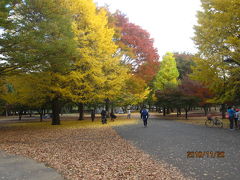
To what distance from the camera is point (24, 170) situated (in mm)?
5945

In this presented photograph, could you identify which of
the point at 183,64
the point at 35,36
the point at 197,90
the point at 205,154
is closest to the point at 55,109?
the point at 35,36

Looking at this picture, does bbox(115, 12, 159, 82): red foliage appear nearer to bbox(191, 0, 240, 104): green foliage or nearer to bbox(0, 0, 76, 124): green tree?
bbox(191, 0, 240, 104): green foliage

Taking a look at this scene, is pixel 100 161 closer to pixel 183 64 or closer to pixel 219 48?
pixel 219 48

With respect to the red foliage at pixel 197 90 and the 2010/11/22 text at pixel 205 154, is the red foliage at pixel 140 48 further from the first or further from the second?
the 2010/11/22 text at pixel 205 154

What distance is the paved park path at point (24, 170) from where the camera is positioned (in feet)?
17.6

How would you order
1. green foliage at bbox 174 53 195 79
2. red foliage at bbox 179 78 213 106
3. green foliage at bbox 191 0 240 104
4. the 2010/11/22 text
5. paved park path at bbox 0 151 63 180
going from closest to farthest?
paved park path at bbox 0 151 63 180 < the 2010/11/22 text < green foliage at bbox 191 0 240 104 < red foliage at bbox 179 78 213 106 < green foliage at bbox 174 53 195 79

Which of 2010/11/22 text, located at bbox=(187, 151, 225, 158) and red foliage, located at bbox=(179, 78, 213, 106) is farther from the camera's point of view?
red foliage, located at bbox=(179, 78, 213, 106)

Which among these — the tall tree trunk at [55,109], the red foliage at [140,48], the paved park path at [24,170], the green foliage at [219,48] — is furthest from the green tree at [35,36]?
the red foliage at [140,48]

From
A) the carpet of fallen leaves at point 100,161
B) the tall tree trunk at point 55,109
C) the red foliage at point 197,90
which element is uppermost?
the red foliage at point 197,90

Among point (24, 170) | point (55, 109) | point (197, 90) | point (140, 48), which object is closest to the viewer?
point (24, 170)

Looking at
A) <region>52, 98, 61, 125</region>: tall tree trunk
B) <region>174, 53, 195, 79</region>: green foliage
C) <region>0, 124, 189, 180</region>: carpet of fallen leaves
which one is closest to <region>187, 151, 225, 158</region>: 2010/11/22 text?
<region>0, 124, 189, 180</region>: carpet of fallen leaves

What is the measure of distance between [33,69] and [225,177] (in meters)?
14.1

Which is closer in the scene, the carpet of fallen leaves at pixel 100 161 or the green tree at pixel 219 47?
the carpet of fallen leaves at pixel 100 161

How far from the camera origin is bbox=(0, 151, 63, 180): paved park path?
5366 millimetres
